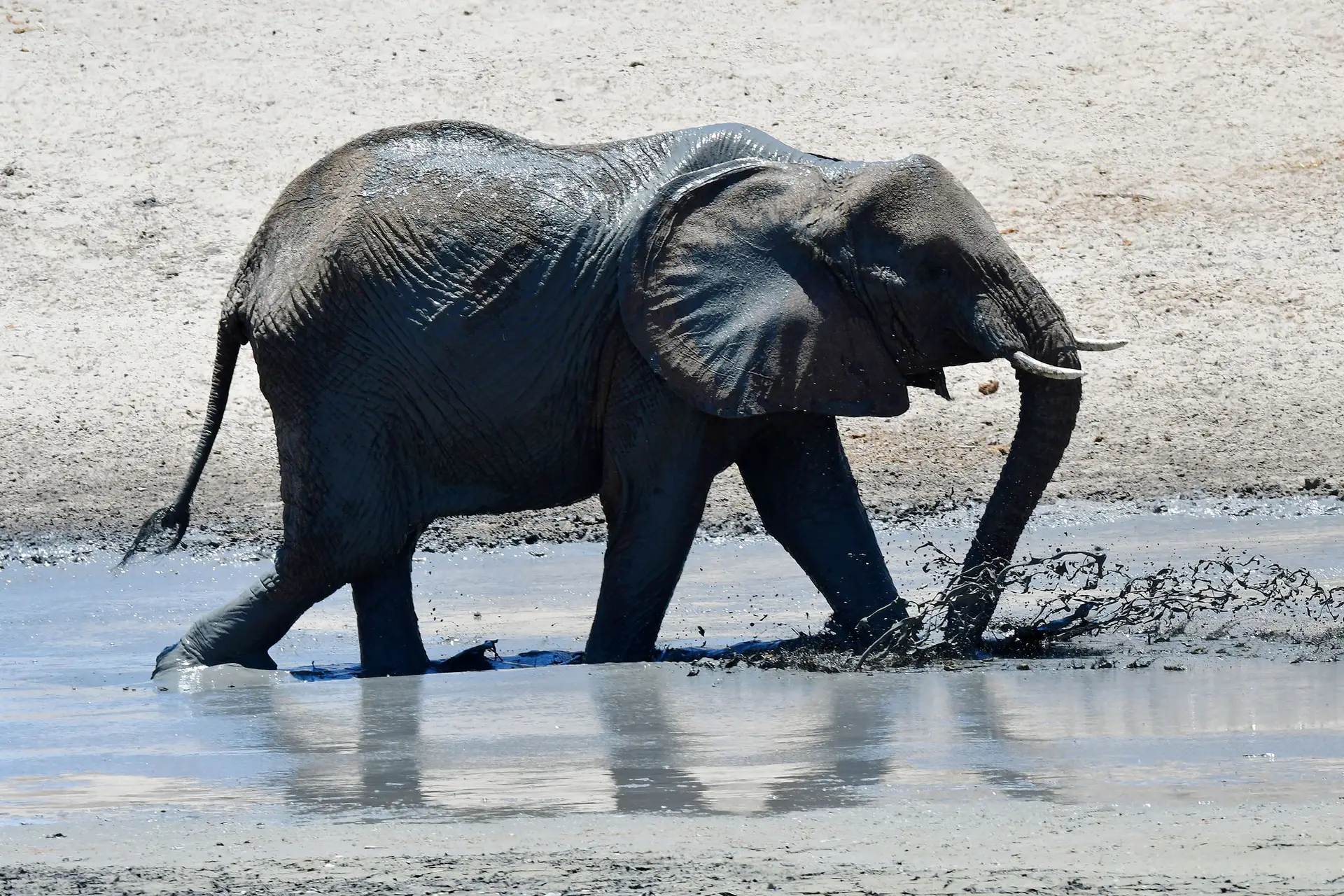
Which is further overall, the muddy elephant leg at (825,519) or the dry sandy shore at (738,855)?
the muddy elephant leg at (825,519)

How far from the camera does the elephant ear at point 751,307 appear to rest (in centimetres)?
793

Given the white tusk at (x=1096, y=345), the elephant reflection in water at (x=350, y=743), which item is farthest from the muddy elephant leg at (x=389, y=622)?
the white tusk at (x=1096, y=345)

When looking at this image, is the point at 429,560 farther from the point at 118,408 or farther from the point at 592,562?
the point at 118,408

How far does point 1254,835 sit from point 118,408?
33.5ft

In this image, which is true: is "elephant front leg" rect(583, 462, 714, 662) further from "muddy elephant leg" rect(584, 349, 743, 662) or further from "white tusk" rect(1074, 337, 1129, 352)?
"white tusk" rect(1074, 337, 1129, 352)

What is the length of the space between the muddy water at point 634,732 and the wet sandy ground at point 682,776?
16 mm

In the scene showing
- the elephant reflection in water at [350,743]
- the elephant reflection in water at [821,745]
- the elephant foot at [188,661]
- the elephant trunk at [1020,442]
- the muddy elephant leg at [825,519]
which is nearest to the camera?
the elephant reflection in water at [821,745]

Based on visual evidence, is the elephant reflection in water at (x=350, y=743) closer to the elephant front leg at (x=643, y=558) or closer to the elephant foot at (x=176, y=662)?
the elephant foot at (x=176, y=662)

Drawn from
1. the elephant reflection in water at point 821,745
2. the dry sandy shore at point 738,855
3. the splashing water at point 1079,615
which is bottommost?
the dry sandy shore at point 738,855

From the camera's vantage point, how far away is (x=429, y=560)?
1133 centimetres

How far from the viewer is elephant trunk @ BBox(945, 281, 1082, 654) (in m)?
7.72

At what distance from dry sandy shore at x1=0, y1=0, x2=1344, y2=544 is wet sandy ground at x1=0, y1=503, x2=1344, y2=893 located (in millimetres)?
4421

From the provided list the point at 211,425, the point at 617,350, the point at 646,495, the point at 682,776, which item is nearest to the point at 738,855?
the point at 682,776

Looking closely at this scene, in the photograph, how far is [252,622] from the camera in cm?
854
